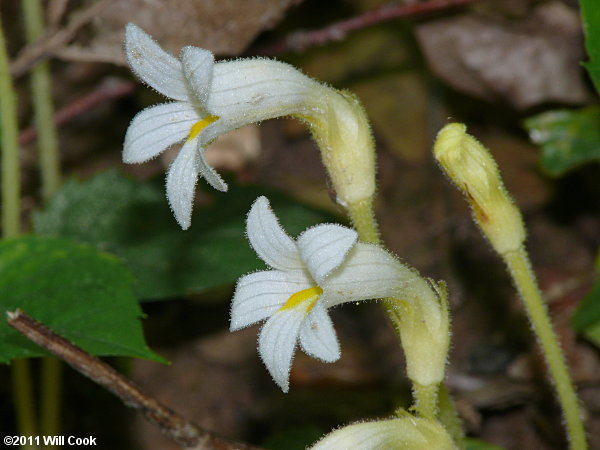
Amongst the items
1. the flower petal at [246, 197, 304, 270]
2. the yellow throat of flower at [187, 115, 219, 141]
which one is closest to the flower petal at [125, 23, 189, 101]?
the yellow throat of flower at [187, 115, 219, 141]

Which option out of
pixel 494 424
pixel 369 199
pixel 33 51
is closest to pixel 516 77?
pixel 494 424

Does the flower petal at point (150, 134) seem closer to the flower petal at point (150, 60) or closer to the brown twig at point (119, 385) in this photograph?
the flower petal at point (150, 60)

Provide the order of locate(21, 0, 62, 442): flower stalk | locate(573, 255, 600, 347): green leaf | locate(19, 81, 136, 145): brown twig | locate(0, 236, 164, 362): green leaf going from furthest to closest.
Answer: locate(19, 81, 136, 145): brown twig → locate(21, 0, 62, 442): flower stalk → locate(573, 255, 600, 347): green leaf → locate(0, 236, 164, 362): green leaf

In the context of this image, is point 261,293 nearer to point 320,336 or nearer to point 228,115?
point 320,336

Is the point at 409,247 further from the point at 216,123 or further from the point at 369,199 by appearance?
the point at 216,123

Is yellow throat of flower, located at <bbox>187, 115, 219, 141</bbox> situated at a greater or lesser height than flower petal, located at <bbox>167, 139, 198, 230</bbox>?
greater

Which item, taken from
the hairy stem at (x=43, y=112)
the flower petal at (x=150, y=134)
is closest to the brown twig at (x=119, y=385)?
the flower petal at (x=150, y=134)

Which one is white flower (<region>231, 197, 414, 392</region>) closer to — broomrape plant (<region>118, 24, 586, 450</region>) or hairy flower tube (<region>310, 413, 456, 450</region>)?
broomrape plant (<region>118, 24, 586, 450</region>)
